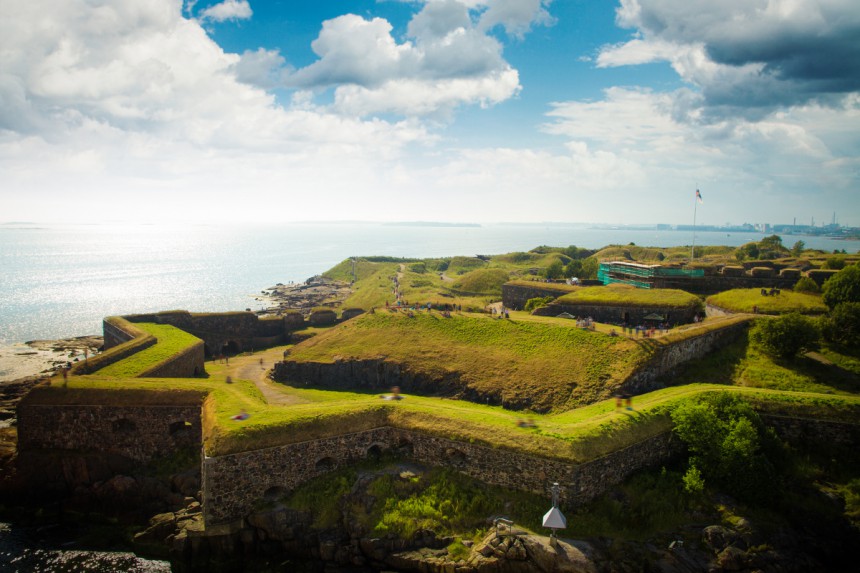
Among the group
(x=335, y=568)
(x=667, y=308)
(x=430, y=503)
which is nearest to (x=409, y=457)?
(x=430, y=503)

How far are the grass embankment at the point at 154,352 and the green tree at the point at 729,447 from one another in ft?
110

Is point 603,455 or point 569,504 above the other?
point 603,455

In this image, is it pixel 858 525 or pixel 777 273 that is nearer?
pixel 858 525

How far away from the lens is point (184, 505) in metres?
27.2

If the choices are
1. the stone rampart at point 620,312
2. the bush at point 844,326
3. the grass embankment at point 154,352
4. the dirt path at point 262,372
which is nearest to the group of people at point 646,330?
the stone rampart at point 620,312

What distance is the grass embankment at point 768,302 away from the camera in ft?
136

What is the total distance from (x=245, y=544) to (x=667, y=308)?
3440 centimetres

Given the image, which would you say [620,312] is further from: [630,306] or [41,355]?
[41,355]

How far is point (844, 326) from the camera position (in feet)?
113

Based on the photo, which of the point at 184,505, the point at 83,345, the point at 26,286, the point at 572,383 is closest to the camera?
the point at 184,505

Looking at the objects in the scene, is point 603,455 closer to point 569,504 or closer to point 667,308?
point 569,504

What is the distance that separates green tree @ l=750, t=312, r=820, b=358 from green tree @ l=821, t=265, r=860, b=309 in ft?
28.0

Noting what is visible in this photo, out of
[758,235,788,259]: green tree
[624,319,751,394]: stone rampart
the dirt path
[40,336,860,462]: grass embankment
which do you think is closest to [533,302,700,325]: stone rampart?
[624,319,751,394]: stone rampart

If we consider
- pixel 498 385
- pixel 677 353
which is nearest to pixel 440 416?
pixel 498 385
